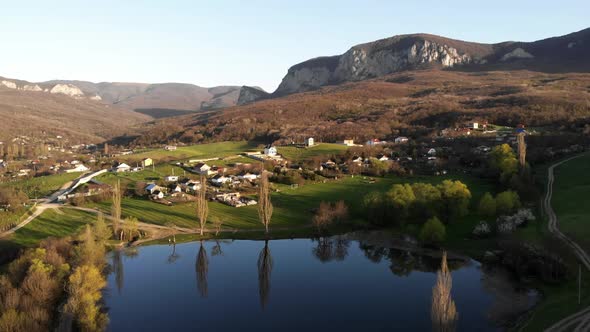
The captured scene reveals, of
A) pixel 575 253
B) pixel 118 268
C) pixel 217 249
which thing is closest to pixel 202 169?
pixel 217 249

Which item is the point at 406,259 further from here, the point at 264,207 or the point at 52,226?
the point at 52,226

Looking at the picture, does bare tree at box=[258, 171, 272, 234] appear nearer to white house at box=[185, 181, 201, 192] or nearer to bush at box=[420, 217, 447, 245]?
bush at box=[420, 217, 447, 245]

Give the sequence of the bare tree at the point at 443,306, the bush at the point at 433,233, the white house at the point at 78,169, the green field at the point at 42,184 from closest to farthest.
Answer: the bare tree at the point at 443,306, the bush at the point at 433,233, the green field at the point at 42,184, the white house at the point at 78,169

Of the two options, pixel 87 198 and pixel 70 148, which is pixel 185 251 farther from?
pixel 70 148

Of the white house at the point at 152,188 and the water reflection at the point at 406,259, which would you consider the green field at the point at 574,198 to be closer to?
the water reflection at the point at 406,259

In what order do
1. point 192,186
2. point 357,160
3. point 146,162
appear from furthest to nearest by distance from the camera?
point 146,162, point 357,160, point 192,186

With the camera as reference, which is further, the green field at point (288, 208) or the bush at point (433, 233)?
the green field at point (288, 208)

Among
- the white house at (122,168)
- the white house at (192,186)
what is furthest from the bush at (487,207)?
the white house at (122,168)
